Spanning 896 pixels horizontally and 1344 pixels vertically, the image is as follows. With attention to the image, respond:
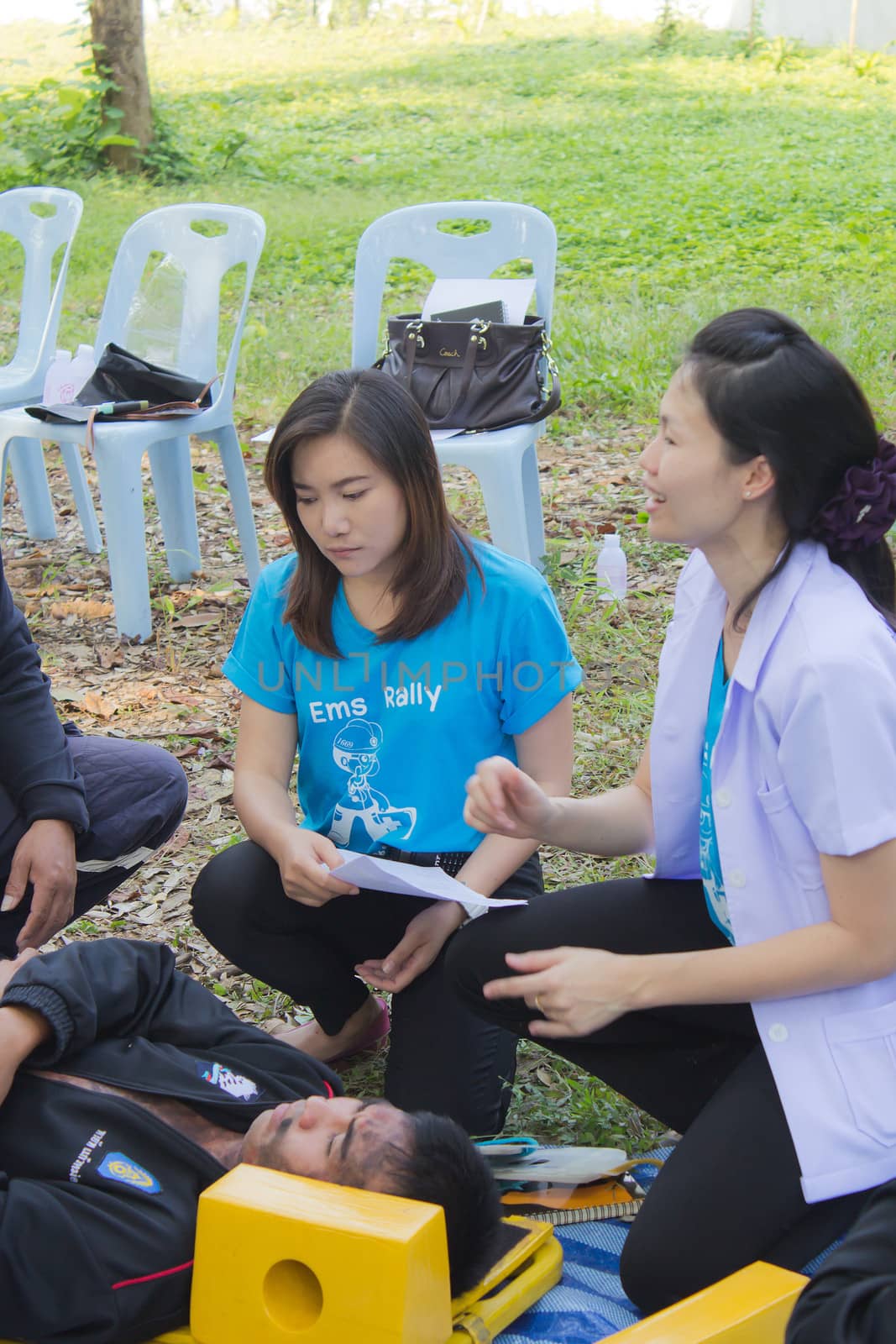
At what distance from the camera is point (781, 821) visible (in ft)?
5.30

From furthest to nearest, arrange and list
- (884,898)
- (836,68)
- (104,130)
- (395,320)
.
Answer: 1. (836,68)
2. (104,130)
3. (395,320)
4. (884,898)

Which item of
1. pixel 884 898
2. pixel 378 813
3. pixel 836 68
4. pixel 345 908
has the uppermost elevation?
pixel 884 898

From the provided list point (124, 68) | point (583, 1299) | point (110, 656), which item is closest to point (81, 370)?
point (110, 656)

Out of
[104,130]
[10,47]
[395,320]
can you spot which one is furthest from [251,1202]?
[10,47]

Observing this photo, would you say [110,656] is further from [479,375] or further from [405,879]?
[405,879]

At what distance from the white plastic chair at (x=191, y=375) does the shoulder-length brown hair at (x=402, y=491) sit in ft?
7.03

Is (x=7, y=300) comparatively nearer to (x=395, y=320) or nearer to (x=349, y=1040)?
(x=395, y=320)

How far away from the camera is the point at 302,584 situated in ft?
7.34

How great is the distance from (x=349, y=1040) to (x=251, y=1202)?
89 centimetres

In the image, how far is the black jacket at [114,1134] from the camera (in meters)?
1.54

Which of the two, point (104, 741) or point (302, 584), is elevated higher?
point (302, 584)

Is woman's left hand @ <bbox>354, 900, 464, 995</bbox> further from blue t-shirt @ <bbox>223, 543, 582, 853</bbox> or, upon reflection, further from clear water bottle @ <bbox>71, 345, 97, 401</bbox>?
clear water bottle @ <bbox>71, 345, 97, 401</bbox>

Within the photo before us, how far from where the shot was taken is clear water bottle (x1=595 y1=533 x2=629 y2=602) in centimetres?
432

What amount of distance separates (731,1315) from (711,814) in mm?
620
